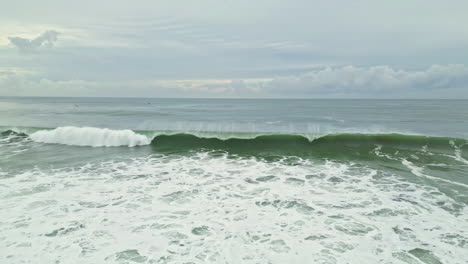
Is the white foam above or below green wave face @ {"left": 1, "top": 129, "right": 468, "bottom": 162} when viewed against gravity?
below

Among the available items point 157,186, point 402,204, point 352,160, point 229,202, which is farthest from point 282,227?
point 352,160

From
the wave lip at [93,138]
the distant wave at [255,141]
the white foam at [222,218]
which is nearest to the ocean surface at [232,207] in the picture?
the white foam at [222,218]

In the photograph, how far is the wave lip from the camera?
1302cm

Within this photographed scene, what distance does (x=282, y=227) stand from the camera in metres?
4.71

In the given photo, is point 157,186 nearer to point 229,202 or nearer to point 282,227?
point 229,202

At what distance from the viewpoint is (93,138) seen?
13266 millimetres

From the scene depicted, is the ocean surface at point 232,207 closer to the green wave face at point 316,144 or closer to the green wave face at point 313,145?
the green wave face at point 313,145

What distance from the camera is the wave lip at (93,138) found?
1302 cm

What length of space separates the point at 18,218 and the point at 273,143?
10.9 m

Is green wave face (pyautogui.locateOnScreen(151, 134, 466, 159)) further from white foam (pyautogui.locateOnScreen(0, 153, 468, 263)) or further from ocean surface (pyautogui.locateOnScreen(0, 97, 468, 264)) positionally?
white foam (pyautogui.locateOnScreen(0, 153, 468, 263))

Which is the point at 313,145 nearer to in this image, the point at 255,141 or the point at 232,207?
the point at 255,141

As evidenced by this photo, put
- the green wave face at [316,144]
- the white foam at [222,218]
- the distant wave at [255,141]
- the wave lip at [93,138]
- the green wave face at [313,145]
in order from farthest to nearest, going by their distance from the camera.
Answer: the wave lip at [93,138] < the distant wave at [255,141] < the green wave face at [316,144] < the green wave face at [313,145] < the white foam at [222,218]

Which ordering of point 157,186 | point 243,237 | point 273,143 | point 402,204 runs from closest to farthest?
1. point 243,237
2. point 402,204
3. point 157,186
4. point 273,143

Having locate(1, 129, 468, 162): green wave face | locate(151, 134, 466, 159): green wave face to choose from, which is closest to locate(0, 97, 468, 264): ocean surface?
locate(1, 129, 468, 162): green wave face
